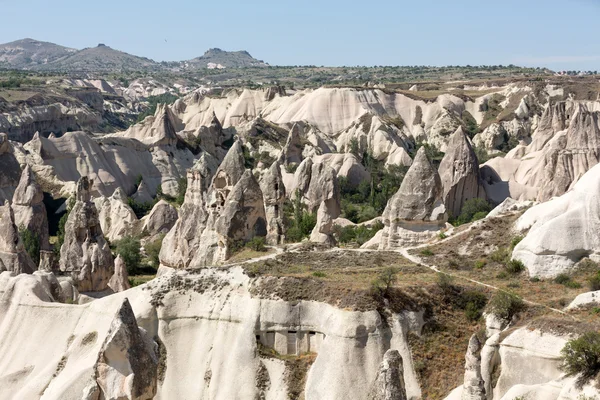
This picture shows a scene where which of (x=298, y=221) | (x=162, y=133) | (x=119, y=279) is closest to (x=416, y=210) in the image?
(x=119, y=279)

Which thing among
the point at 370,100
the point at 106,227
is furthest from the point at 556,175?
the point at 370,100

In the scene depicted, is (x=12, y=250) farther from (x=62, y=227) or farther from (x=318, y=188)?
(x=318, y=188)

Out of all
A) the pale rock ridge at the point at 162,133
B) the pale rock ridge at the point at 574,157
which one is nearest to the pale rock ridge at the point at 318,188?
the pale rock ridge at the point at 574,157

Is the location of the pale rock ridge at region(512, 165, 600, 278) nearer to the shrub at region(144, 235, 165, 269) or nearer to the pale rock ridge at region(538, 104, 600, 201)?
the pale rock ridge at region(538, 104, 600, 201)

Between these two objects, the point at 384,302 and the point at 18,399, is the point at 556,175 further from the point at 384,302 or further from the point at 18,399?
the point at 18,399

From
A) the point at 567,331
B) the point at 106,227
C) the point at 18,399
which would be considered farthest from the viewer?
the point at 106,227

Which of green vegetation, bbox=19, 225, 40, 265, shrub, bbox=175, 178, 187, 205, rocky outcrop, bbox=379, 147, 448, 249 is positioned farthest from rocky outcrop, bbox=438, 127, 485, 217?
green vegetation, bbox=19, 225, 40, 265
